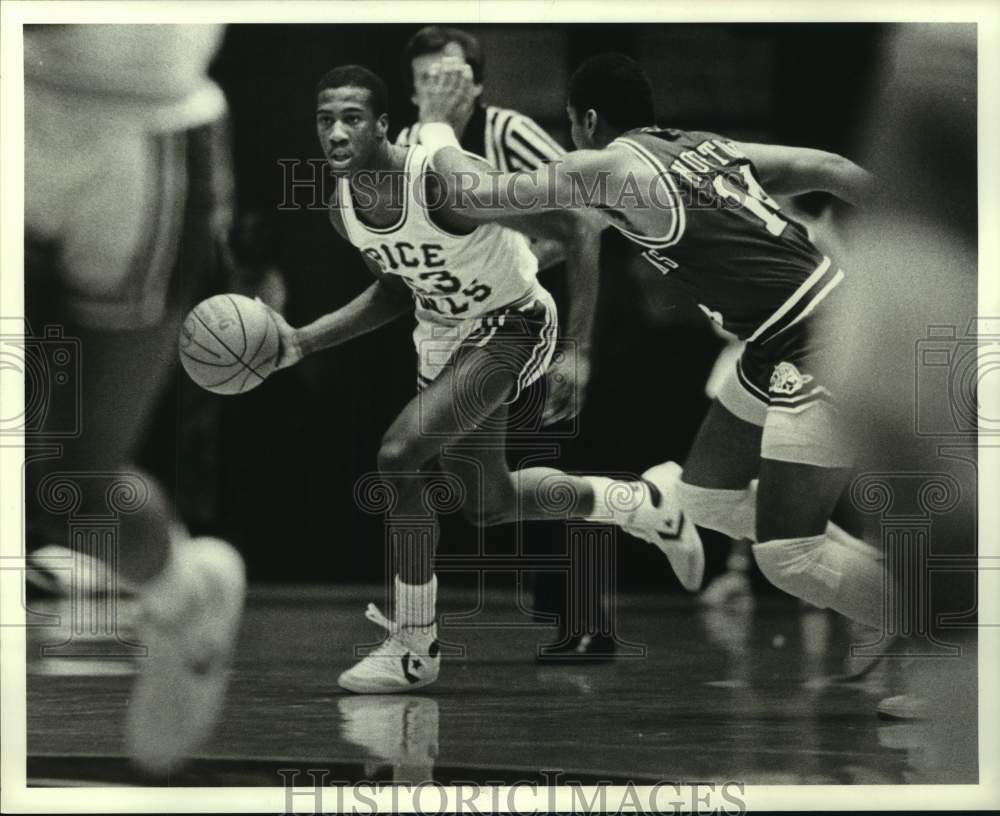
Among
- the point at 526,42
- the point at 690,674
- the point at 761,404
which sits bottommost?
the point at 690,674

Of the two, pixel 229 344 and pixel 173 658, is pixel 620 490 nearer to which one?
pixel 229 344

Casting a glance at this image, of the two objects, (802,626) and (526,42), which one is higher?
(526,42)

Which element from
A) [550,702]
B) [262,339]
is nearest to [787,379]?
[550,702]

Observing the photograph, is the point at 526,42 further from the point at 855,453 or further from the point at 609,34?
the point at 855,453

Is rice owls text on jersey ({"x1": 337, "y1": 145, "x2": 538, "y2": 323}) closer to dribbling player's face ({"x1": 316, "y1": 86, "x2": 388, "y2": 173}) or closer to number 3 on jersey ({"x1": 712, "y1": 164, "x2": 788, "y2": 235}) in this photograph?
dribbling player's face ({"x1": 316, "y1": 86, "x2": 388, "y2": 173})

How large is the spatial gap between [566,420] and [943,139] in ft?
5.66

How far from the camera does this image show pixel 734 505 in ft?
17.9

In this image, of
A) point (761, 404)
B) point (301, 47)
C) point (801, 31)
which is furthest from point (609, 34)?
point (761, 404)

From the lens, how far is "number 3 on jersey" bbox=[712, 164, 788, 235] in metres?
5.45

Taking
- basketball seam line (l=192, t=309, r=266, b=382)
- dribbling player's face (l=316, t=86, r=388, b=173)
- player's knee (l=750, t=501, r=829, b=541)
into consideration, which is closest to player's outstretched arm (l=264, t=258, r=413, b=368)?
basketball seam line (l=192, t=309, r=266, b=382)

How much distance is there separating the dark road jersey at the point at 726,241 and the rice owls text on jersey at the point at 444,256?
0.42 m

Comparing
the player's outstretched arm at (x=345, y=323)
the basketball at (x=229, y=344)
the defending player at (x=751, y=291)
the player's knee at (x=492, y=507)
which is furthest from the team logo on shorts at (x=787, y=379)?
the basketball at (x=229, y=344)

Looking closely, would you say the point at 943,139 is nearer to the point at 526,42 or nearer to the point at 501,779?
the point at 526,42

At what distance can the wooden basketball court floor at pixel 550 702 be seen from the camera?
5.41 m
